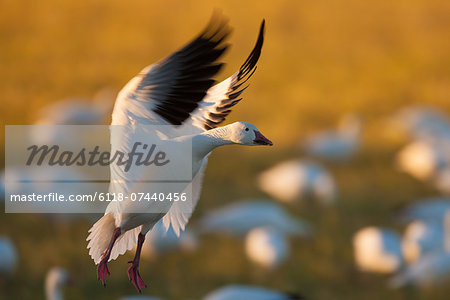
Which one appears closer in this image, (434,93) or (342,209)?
(342,209)

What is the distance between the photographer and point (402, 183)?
10.4 m

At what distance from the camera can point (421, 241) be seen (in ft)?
26.5

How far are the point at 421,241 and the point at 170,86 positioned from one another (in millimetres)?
5285

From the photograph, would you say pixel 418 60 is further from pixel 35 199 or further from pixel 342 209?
pixel 35 199

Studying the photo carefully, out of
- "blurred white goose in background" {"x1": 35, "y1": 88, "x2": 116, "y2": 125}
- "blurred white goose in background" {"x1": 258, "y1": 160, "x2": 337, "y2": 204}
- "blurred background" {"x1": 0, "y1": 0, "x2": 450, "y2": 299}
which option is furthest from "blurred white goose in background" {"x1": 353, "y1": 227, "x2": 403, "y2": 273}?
"blurred white goose in background" {"x1": 35, "y1": 88, "x2": 116, "y2": 125}

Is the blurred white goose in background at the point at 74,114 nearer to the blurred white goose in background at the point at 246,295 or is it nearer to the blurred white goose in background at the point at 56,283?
the blurred white goose in background at the point at 56,283

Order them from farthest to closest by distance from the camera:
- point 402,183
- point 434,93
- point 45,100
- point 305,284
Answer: point 434,93, point 45,100, point 402,183, point 305,284

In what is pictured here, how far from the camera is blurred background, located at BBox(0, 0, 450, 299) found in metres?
7.80

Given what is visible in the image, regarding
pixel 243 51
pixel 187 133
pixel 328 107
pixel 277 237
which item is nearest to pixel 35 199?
pixel 277 237

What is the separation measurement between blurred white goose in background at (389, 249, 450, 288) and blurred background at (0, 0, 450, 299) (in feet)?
0.05

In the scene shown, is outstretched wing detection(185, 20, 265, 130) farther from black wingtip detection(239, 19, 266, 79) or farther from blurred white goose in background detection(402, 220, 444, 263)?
blurred white goose in background detection(402, 220, 444, 263)

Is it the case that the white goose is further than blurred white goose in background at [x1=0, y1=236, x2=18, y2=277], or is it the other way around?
blurred white goose in background at [x1=0, y1=236, x2=18, y2=277]

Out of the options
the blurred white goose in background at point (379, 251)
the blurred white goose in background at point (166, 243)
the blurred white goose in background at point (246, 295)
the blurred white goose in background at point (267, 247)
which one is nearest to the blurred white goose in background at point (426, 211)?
the blurred white goose in background at point (379, 251)

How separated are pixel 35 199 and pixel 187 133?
4700 millimetres
